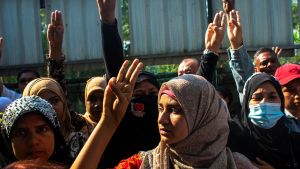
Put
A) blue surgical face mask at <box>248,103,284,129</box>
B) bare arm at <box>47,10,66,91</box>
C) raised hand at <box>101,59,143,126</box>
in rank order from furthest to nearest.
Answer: bare arm at <box>47,10,66,91</box> → blue surgical face mask at <box>248,103,284,129</box> → raised hand at <box>101,59,143,126</box>

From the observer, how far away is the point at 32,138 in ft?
8.15

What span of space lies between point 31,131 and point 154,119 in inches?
36.5

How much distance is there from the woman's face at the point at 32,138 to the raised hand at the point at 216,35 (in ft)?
4.44

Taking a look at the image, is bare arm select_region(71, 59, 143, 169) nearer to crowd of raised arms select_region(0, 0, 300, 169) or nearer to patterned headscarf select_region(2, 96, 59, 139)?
crowd of raised arms select_region(0, 0, 300, 169)

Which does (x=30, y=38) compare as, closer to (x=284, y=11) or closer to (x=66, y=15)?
(x=66, y=15)

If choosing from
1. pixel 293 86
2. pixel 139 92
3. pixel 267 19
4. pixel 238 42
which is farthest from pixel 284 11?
pixel 139 92

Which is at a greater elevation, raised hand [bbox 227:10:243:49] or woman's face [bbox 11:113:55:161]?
raised hand [bbox 227:10:243:49]

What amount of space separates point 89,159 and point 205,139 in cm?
65

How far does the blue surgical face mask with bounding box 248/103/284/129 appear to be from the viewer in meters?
3.15

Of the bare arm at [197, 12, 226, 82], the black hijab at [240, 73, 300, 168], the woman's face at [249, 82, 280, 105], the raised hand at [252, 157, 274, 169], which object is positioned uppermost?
the bare arm at [197, 12, 226, 82]

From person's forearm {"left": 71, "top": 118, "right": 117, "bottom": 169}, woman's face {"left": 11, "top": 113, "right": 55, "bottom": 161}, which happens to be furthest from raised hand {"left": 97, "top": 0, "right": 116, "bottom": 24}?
person's forearm {"left": 71, "top": 118, "right": 117, "bottom": 169}

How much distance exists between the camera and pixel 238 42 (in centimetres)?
387

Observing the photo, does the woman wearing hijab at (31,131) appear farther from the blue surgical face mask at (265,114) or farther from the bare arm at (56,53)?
the blue surgical face mask at (265,114)

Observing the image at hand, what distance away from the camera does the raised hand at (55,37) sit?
141 inches
